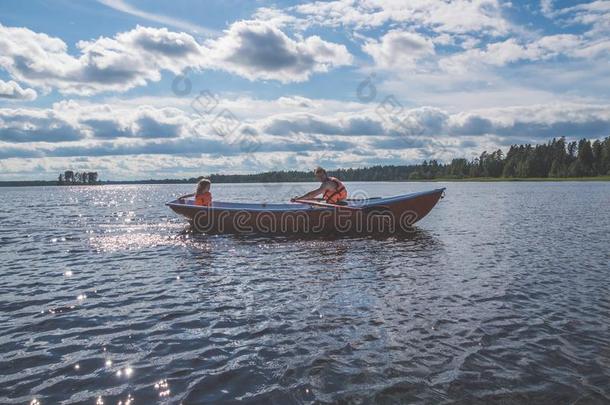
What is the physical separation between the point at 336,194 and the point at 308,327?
43.5 feet

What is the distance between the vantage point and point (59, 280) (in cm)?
1257

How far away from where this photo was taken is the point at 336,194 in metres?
21.4

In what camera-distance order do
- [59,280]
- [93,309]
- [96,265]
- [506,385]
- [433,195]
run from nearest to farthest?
1. [506,385]
2. [93,309]
3. [59,280]
4. [96,265]
5. [433,195]

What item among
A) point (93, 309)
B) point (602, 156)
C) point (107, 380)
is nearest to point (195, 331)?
point (107, 380)

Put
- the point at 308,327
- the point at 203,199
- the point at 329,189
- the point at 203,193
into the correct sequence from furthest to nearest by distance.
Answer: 1. the point at 203,199
2. the point at 203,193
3. the point at 329,189
4. the point at 308,327

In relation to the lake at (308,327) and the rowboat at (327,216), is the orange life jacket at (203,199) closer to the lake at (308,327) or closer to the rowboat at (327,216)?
the rowboat at (327,216)

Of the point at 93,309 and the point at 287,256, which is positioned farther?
the point at 287,256

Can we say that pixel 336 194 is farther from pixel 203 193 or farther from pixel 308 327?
pixel 308 327

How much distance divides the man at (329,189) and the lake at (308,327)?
5190mm

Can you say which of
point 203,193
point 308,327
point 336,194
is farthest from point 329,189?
point 308,327

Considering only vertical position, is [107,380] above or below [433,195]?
below

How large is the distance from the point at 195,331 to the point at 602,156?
15581 centimetres

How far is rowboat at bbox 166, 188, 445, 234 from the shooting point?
21.3m

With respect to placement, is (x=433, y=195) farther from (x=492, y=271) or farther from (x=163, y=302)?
(x=163, y=302)
